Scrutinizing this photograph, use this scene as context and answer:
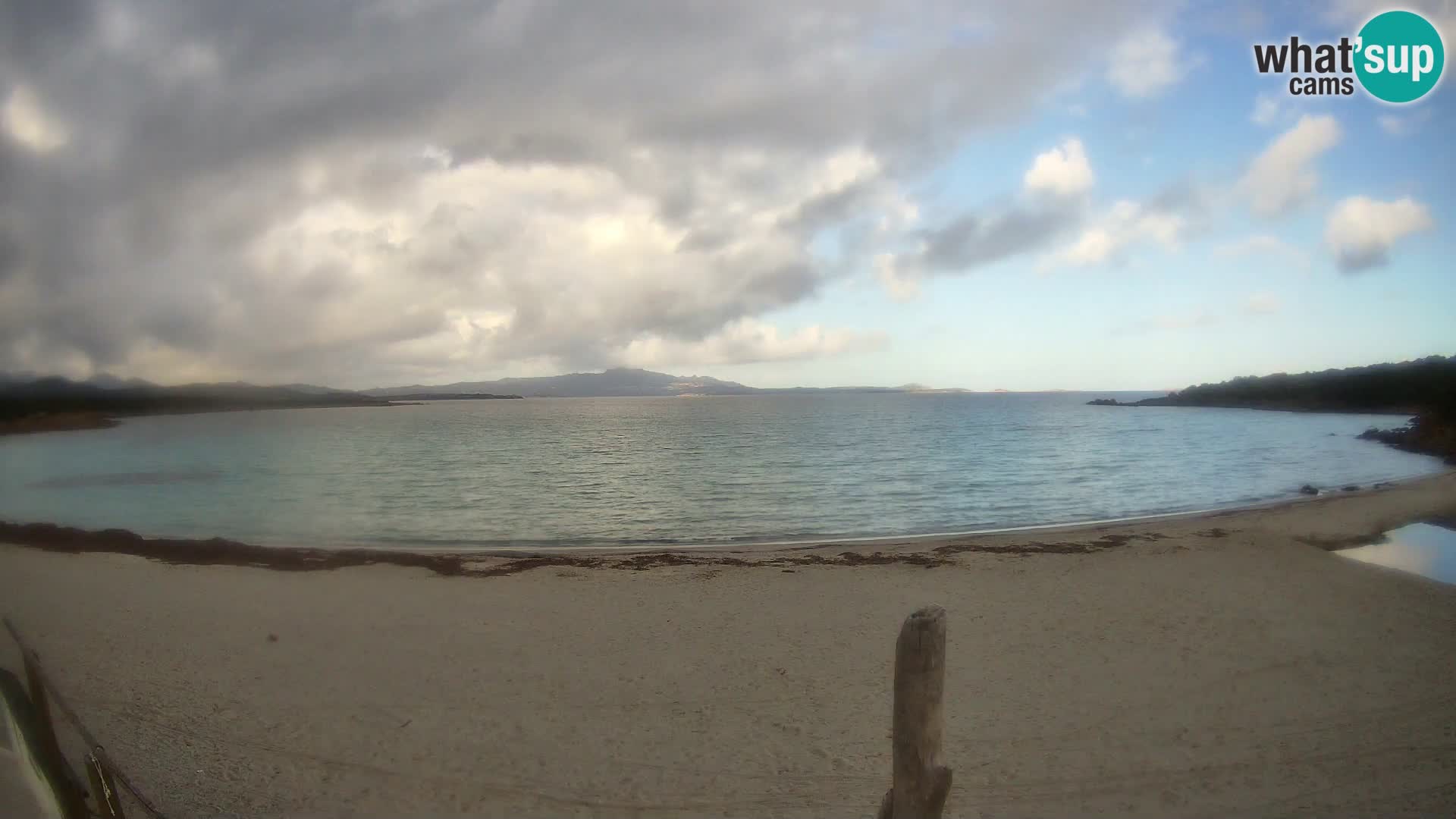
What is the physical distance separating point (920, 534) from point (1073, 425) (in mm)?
72377

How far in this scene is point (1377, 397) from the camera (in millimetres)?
94250

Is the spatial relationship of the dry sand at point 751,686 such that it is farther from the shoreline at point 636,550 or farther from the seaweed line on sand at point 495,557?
the shoreline at point 636,550

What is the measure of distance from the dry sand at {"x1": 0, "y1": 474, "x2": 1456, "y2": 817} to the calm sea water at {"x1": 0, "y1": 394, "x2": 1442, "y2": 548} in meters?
7.81

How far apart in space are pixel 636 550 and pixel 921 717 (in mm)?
16268

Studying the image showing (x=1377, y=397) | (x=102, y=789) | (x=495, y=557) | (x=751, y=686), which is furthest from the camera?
(x=1377, y=397)

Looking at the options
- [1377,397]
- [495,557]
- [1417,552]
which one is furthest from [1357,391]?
[495,557]

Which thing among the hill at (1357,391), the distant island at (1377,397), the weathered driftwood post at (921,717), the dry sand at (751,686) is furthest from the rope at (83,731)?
the hill at (1357,391)

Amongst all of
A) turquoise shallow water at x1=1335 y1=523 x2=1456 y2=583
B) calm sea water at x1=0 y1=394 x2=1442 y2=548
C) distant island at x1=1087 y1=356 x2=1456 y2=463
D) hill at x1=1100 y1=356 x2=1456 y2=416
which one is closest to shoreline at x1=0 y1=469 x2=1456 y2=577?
turquoise shallow water at x1=1335 y1=523 x2=1456 y2=583

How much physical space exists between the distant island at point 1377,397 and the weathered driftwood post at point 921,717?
1855 inches

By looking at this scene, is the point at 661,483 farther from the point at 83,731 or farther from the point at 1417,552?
the point at 83,731

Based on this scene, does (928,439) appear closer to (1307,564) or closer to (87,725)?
(1307,564)

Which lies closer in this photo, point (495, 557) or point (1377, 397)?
point (495, 557)

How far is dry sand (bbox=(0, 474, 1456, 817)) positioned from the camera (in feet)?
21.0

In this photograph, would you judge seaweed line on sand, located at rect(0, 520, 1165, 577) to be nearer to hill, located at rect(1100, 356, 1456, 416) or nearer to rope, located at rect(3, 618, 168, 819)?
rope, located at rect(3, 618, 168, 819)
